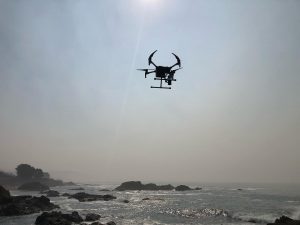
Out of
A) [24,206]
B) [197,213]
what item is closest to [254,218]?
→ [197,213]

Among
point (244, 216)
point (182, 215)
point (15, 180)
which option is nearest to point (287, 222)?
point (244, 216)

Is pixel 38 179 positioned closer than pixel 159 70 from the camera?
No

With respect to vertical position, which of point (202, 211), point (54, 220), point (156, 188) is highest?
point (156, 188)

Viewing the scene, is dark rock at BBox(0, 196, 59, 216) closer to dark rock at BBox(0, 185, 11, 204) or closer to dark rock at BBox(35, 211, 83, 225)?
dark rock at BBox(0, 185, 11, 204)

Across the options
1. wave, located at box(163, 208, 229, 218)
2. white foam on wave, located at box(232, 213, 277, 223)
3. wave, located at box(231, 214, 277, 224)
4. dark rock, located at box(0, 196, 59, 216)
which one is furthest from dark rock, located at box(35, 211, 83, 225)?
white foam on wave, located at box(232, 213, 277, 223)

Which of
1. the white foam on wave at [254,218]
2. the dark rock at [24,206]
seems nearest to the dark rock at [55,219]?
the dark rock at [24,206]

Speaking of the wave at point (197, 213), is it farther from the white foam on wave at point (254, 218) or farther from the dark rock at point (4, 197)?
the dark rock at point (4, 197)

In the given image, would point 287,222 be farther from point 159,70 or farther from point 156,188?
point 156,188
